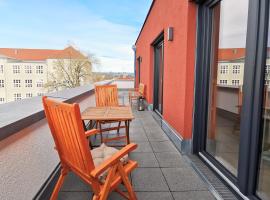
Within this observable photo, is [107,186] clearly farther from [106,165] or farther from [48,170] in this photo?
[48,170]

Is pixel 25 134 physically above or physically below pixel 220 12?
below

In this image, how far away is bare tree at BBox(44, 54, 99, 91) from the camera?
13240 mm

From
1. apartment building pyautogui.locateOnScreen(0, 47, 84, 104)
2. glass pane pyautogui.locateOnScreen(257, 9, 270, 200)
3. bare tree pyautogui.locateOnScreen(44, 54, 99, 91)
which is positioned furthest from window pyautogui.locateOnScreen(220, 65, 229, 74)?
bare tree pyautogui.locateOnScreen(44, 54, 99, 91)

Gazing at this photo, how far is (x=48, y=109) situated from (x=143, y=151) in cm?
180

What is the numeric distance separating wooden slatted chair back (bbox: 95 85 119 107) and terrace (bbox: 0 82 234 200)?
116cm

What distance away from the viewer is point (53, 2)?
13.4 metres

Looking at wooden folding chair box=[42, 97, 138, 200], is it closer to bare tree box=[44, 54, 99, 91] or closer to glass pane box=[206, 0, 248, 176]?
glass pane box=[206, 0, 248, 176]

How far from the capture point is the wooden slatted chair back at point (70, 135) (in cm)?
126

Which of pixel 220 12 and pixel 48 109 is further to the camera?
pixel 220 12

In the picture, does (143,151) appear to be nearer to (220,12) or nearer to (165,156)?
(165,156)

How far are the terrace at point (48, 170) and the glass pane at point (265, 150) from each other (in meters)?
0.28

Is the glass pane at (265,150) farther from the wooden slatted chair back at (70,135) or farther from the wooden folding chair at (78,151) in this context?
the wooden slatted chair back at (70,135)

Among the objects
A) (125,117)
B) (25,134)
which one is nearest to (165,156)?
(125,117)

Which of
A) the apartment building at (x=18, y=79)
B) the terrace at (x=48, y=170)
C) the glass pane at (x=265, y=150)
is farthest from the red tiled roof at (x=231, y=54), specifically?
the apartment building at (x=18, y=79)
